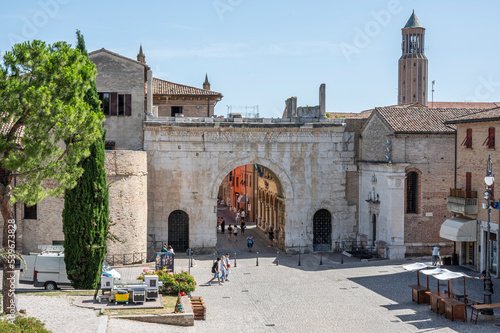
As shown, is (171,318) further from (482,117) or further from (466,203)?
(482,117)

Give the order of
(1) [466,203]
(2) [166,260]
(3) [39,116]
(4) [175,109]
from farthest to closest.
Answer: (4) [175,109]
(1) [466,203]
(2) [166,260]
(3) [39,116]

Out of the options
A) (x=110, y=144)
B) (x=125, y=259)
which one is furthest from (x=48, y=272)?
(x=110, y=144)

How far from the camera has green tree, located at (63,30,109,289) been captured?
26.5 meters

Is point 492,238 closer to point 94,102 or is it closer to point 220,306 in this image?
point 220,306

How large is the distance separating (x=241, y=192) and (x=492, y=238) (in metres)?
37.6

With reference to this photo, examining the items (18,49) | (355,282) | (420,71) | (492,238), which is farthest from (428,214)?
(420,71)

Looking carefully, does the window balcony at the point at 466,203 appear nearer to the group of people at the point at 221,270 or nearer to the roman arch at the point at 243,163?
the roman arch at the point at 243,163

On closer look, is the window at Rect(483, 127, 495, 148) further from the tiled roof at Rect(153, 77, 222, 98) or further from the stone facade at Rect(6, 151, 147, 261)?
the tiled roof at Rect(153, 77, 222, 98)

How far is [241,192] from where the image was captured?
220 ft

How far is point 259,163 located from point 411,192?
9950 millimetres

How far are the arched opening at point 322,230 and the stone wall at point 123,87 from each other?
42.3ft

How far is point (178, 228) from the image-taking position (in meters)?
40.6

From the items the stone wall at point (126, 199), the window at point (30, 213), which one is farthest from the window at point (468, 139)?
the window at point (30, 213)

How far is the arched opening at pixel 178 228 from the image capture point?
40531 mm
